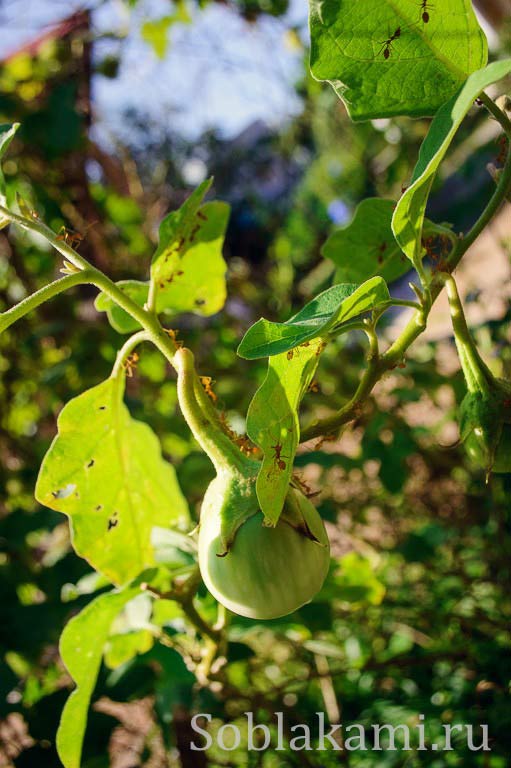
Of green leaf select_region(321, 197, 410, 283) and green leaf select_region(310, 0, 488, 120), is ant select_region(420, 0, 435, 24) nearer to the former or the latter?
green leaf select_region(310, 0, 488, 120)

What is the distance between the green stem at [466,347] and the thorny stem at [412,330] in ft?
0.04

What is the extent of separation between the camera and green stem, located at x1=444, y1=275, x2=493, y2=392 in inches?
15.7

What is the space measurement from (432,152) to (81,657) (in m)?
Result: 0.44

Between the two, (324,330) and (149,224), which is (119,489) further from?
(149,224)

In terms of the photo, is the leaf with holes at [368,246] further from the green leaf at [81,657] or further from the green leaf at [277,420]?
the green leaf at [81,657]

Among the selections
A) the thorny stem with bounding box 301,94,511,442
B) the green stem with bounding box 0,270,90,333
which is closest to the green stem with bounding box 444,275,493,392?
the thorny stem with bounding box 301,94,511,442

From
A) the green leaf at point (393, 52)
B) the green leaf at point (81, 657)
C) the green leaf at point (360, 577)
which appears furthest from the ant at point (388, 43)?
the green leaf at point (360, 577)

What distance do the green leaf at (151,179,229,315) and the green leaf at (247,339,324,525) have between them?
0.18 meters

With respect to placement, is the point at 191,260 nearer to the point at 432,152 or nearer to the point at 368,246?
the point at 368,246

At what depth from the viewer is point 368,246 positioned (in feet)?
1.81

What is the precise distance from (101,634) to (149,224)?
5.46 feet

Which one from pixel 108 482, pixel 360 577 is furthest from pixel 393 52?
pixel 360 577

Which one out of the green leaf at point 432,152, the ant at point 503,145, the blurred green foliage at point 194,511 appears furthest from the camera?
the blurred green foliage at point 194,511

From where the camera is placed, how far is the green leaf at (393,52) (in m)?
0.40
